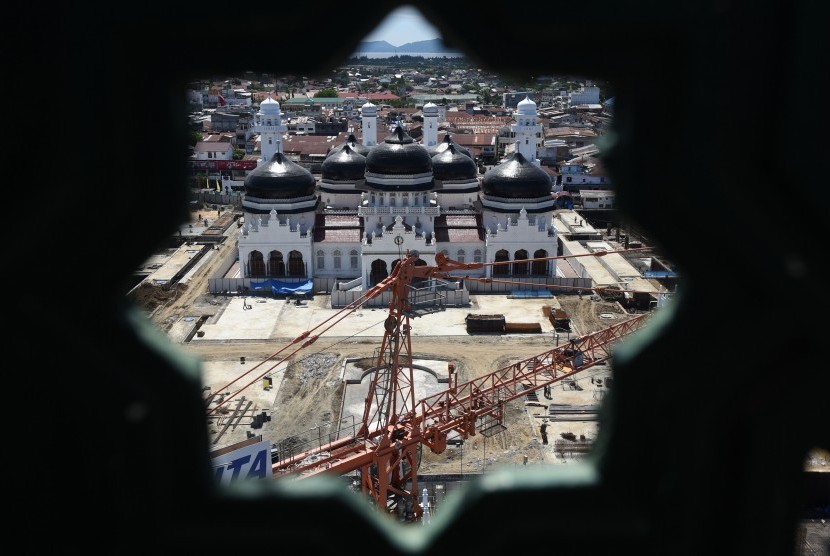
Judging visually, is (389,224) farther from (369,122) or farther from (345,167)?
(369,122)

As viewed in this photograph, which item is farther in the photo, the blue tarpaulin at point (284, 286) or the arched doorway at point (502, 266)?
the arched doorway at point (502, 266)

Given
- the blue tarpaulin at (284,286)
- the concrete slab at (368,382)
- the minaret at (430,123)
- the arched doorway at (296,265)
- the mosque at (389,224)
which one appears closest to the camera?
the concrete slab at (368,382)

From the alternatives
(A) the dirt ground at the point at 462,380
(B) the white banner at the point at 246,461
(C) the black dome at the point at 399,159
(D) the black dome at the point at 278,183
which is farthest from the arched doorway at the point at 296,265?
(B) the white banner at the point at 246,461

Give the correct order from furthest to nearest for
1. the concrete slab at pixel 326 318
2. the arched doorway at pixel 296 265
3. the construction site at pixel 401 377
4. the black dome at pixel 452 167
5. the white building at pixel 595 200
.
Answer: the white building at pixel 595 200
the black dome at pixel 452 167
the arched doorway at pixel 296 265
the concrete slab at pixel 326 318
the construction site at pixel 401 377

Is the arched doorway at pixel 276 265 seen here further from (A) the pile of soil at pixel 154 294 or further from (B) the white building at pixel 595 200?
(B) the white building at pixel 595 200

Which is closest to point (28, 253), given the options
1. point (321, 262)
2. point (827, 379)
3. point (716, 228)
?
point (716, 228)

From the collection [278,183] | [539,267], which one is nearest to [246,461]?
[278,183]
